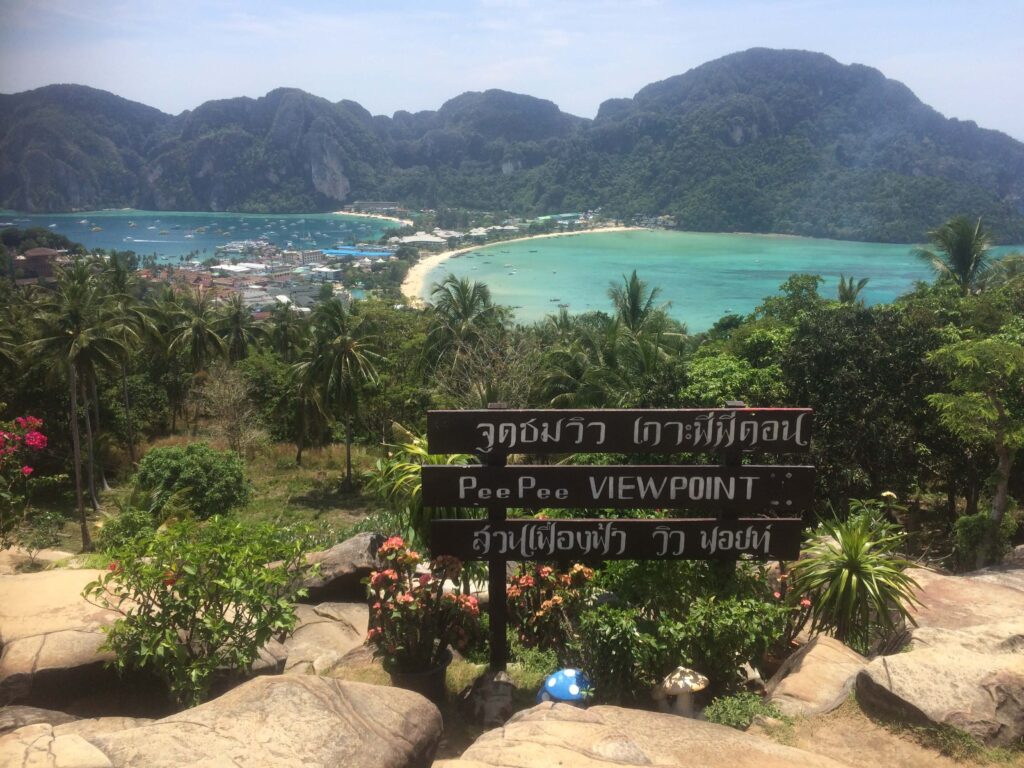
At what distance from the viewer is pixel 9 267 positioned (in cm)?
6088

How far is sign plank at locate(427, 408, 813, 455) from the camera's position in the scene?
567 centimetres

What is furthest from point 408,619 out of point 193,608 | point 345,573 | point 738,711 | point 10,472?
point 10,472

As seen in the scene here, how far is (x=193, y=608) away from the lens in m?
5.09

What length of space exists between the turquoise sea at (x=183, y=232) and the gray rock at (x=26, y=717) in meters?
135

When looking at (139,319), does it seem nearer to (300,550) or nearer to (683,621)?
(300,550)

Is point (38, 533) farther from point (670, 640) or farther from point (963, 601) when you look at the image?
point (963, 601)

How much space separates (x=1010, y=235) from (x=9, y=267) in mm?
131374

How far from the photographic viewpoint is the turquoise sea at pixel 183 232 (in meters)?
142

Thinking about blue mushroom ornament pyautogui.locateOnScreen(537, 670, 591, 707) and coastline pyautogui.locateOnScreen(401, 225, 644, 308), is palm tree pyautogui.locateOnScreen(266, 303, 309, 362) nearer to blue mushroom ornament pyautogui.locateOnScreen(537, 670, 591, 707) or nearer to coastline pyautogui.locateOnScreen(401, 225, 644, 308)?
coastline pyautogui.locateOnScreen(401, 225, 644, 308)

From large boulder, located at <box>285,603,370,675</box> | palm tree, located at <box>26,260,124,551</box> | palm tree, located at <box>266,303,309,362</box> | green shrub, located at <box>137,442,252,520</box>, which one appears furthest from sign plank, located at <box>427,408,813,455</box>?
palm tree, located at <box>266,303,309,362</box>

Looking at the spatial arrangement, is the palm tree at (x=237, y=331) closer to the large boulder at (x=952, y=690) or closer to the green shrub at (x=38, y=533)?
the green shrub at (x=38, y=533)

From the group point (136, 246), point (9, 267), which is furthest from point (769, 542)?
point (136, 246)

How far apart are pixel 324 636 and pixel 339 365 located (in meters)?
17.6

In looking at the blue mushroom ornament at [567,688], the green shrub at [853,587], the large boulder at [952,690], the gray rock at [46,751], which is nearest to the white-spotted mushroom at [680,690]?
the blue mushroom ornament at [567,688]
